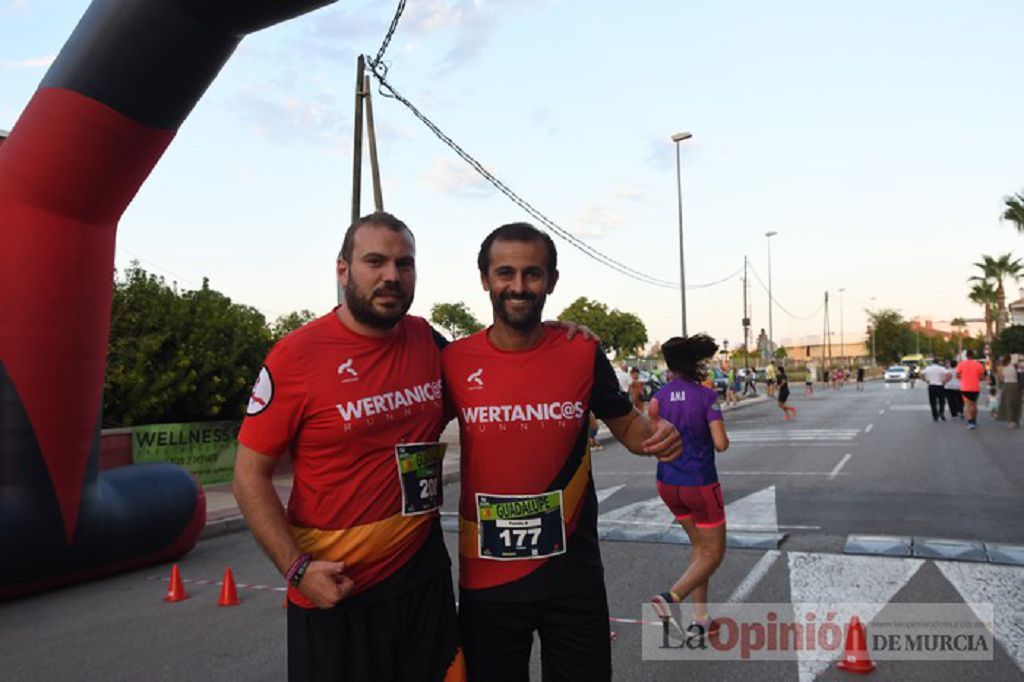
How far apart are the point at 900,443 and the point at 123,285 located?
15018 millimetres

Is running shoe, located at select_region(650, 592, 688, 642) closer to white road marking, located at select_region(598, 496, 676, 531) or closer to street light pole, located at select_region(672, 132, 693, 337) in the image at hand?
white road marking, located at select_region(598, 496, 676, 531)

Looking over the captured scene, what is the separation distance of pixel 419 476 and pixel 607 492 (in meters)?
8.71

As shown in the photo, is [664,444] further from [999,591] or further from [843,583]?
[999,591]

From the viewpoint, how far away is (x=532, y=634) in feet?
8.63

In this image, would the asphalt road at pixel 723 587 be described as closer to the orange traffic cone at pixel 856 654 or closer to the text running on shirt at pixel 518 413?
the orange traffic cone at pixel 856 654

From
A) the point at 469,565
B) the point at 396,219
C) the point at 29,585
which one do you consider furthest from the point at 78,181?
the point at 469,565

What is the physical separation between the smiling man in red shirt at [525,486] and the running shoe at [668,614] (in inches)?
79.7

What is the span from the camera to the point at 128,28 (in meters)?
5.21

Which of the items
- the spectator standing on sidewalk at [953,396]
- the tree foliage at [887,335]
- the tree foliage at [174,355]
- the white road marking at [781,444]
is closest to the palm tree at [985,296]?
the tree foliage at [887,335]

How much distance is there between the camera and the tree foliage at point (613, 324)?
68500 millimetres

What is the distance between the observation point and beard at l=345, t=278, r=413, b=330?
2.54 metres

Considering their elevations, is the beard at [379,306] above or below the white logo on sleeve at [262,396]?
above

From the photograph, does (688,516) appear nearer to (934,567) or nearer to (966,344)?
(934,567)

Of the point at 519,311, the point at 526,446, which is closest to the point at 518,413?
the point at 526,446
